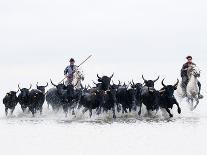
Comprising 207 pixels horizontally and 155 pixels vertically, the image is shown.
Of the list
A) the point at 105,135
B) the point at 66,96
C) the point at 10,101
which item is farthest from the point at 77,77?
the point at 105,135

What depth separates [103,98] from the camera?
2738 cm

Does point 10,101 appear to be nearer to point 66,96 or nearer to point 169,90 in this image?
point 66,96

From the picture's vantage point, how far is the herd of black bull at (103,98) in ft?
89.5

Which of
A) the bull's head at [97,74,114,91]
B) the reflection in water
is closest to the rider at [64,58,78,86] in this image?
the reflection in water

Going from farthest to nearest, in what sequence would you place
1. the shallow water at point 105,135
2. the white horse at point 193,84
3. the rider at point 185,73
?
the rider at point 185,73 → the white horse at point 193,84 → the shallow water at point 105,135

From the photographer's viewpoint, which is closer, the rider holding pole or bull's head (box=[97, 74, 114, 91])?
bull's head (box=[97, 74, 114, 91])

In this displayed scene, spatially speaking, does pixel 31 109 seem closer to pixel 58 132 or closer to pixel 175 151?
pixel 58 132

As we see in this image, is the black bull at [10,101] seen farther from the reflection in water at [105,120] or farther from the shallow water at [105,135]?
the shallow water at [105,135]


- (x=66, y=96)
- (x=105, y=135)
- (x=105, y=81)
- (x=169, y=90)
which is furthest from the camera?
(x=66, y=96)

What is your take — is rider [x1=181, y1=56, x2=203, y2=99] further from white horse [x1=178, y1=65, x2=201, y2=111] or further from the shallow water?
the shallow water

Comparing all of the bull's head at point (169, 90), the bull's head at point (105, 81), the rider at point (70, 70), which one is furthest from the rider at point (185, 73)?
the rider at point (70, 70)

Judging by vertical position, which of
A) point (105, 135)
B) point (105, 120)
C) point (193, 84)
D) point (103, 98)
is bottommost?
point (105, 135)

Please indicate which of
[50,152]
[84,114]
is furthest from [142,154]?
[84,114]

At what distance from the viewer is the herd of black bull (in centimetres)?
2727
